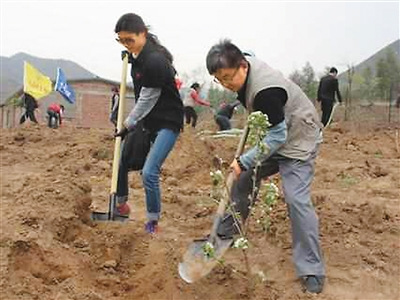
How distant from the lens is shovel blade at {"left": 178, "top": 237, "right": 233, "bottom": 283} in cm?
374

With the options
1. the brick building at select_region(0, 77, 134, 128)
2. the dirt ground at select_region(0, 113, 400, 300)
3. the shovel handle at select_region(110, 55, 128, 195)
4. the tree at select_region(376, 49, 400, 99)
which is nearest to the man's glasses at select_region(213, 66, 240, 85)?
the dirt ground at select_region(0, 113, 400, 300)

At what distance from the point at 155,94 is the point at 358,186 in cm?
432

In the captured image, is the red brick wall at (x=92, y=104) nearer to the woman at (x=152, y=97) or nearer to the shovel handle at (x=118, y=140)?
the shovel handle at (x=118, y=140)

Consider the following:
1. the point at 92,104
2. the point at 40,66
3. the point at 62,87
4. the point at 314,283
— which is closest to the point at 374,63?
the point at 92,104

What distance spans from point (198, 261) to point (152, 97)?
4.05ft

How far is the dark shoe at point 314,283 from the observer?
145 inches

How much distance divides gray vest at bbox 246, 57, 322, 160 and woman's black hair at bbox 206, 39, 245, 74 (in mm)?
158

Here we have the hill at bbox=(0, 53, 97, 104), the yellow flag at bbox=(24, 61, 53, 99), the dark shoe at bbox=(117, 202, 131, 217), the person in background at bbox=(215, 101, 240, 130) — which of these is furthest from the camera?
the hill at bbox=(0, 53, 97, 104)

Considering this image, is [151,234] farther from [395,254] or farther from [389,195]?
[389,195]

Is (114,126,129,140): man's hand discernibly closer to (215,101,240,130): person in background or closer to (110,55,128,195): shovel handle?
(110,55,128,195): shovel handle

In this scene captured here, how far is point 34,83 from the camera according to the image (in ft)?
64.2

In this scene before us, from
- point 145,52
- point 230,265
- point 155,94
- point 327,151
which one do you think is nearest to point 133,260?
point 230,265

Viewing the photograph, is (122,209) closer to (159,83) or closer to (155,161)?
(155,161)

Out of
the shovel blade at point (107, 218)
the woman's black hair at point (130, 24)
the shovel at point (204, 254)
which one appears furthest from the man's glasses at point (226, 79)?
the shovel blade at point (107, 218)
